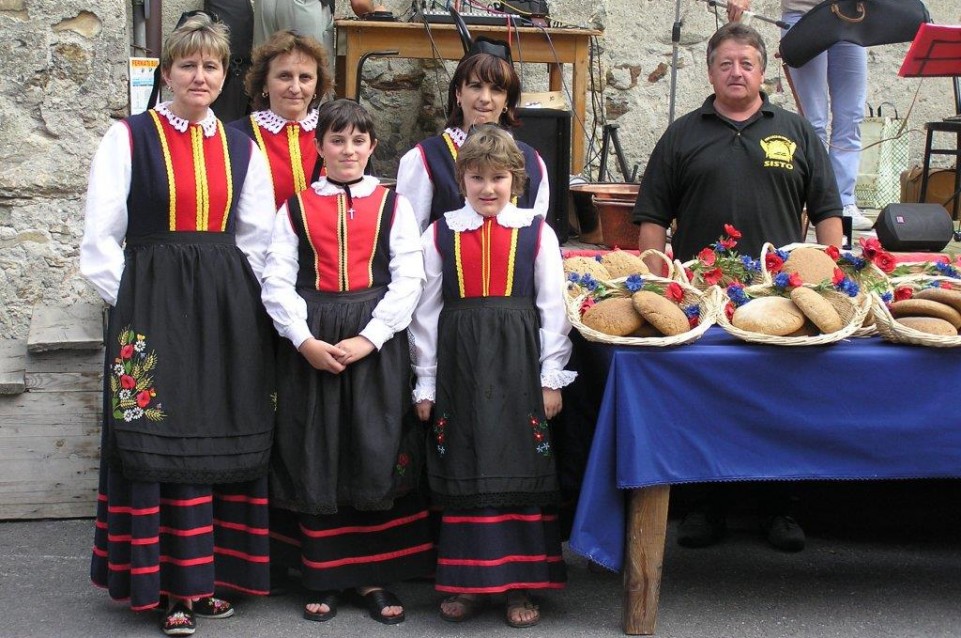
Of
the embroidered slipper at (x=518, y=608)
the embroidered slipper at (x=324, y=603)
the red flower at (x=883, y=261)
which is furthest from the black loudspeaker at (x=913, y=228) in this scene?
the embroidered slipper at (x=324, y=603)

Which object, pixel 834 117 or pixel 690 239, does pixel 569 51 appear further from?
pixel 690 239

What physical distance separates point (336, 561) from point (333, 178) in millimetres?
1121

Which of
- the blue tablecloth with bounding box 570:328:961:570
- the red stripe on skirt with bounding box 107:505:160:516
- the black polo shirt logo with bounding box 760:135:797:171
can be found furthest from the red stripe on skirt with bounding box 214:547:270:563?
the black polo shirt logo with bounding box 760:135:797:171

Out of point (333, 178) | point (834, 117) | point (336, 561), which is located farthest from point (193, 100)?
point (834, 117)

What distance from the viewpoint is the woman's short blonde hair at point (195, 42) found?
11.3 ft

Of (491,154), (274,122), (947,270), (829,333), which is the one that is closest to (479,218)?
(491,154)

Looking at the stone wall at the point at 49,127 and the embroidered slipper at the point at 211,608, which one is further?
the stone wall at the point at 49,127

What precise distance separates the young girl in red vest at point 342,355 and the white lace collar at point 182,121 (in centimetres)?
31

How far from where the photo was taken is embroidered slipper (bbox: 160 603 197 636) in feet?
11.4

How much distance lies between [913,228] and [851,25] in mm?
1112

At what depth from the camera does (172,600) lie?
3527mm

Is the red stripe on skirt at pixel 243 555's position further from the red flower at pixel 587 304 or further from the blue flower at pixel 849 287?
the blue flower at pixel 849 287

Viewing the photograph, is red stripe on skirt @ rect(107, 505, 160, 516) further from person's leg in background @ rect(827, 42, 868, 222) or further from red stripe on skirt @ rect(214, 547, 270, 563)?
person's leg in background @ rect(827, 42, 868, 222)

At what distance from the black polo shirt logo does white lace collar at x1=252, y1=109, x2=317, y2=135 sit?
159 cm
